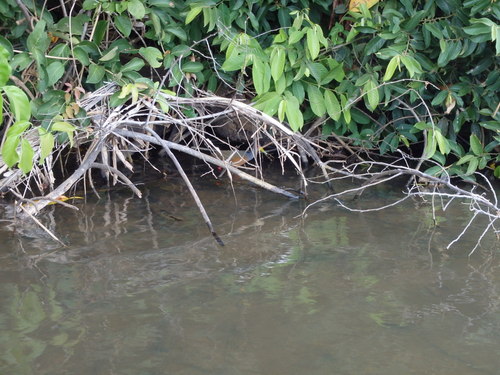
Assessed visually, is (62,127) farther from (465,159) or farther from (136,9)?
(465,159)

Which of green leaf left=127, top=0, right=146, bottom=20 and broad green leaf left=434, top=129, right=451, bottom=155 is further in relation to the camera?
broad green leaf left=434, top=129, right=451, bottom=155

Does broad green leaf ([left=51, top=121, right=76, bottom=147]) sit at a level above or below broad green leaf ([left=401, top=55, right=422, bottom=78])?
below

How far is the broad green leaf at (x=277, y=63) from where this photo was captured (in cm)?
359

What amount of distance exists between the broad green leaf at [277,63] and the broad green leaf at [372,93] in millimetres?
557

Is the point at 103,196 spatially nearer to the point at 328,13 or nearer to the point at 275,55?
the point at 275,55

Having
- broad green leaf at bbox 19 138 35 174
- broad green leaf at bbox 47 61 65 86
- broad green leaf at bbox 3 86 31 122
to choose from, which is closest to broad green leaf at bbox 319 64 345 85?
broad green leaf at bbox 47 61 65 86

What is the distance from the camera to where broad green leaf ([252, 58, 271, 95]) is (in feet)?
11.5

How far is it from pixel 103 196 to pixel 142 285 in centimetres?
137

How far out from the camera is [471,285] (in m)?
2.96

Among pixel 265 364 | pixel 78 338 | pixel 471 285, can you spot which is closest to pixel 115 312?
pixel 78 338

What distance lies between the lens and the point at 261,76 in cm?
354

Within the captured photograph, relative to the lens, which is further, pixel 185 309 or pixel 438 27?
pixel 438 27

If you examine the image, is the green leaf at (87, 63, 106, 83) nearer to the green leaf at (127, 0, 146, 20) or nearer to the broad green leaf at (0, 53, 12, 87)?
the green leaf at (127, 0, 146, 20)

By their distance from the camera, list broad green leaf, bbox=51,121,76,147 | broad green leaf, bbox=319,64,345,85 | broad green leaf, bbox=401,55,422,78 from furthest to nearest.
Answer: broad green leaf, bbox=319,64,345,85 < broad green leaf, bbox=401,55,422,78 < broad green leaf, bbox=51,121,76,147
